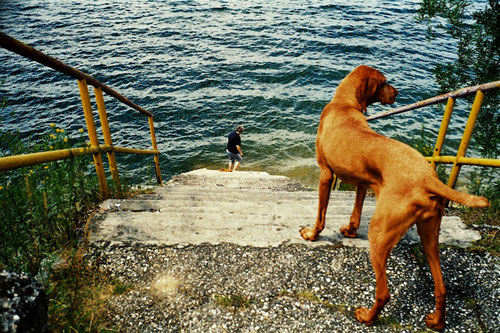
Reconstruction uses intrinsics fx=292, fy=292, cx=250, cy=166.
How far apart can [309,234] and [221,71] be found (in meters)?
12.2

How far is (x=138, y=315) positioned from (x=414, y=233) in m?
2.50

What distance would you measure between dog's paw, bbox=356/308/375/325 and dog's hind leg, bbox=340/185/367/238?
89 cm

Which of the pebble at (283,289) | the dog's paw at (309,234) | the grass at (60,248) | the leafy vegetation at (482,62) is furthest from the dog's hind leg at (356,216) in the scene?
the leafy vegetation at (482,62)

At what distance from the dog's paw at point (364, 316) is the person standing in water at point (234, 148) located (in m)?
7.03

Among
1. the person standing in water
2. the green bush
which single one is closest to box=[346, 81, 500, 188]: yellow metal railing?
the green bush

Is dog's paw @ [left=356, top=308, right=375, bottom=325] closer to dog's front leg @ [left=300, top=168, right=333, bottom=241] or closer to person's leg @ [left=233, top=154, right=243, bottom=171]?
dog's front leg @ [left=300, top=168, right=333, bottom=241]

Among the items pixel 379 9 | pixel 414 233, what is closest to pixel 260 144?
pixel 414 233

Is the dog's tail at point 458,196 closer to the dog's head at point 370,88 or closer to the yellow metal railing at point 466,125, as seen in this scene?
the dog's head at point 370,88

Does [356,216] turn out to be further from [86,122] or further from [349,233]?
[86,122]

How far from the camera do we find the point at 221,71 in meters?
13.7

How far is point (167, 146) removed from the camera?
32.8ft

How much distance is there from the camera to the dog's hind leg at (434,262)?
192 centimetres

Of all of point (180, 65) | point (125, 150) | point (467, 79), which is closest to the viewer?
point (125, 150)

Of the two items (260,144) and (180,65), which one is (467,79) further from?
(180,65)
